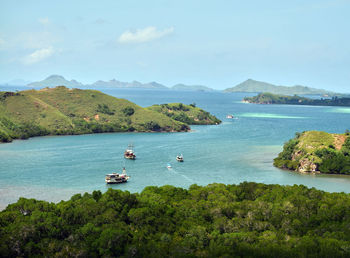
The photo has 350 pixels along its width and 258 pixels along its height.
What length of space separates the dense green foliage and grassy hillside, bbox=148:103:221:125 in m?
125

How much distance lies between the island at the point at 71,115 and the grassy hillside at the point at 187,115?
3.79 ft

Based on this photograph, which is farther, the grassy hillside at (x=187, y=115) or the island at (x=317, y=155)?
the grassy hillside at (x=187, y=115)

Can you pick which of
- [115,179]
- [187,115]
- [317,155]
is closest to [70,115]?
[187,115]

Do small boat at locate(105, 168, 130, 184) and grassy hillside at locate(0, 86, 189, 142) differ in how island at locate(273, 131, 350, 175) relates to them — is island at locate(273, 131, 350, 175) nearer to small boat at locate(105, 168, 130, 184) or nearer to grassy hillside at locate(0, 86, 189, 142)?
small boat at locate(105, 168, 130, 184)

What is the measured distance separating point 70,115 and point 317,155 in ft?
332

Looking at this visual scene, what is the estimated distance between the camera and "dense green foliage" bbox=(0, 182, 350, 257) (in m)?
38.4

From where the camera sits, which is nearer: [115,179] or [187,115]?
[115,179]

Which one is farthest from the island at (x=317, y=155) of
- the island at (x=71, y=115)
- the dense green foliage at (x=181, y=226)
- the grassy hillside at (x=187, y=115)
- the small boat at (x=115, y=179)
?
the grassy hillside at (x=187, y=115)

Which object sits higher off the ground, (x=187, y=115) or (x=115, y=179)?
(x=187, y=115)

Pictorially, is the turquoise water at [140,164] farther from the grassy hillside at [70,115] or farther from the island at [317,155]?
the grassy hillside at [70,115]

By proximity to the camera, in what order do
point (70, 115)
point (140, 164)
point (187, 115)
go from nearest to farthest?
point (140, 164)
point (70, 115)
point (187, 115)

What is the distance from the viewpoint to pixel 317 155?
296 feet

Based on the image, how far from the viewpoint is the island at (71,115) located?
5591 inches

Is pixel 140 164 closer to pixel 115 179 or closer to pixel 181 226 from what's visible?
pixel 115 179
